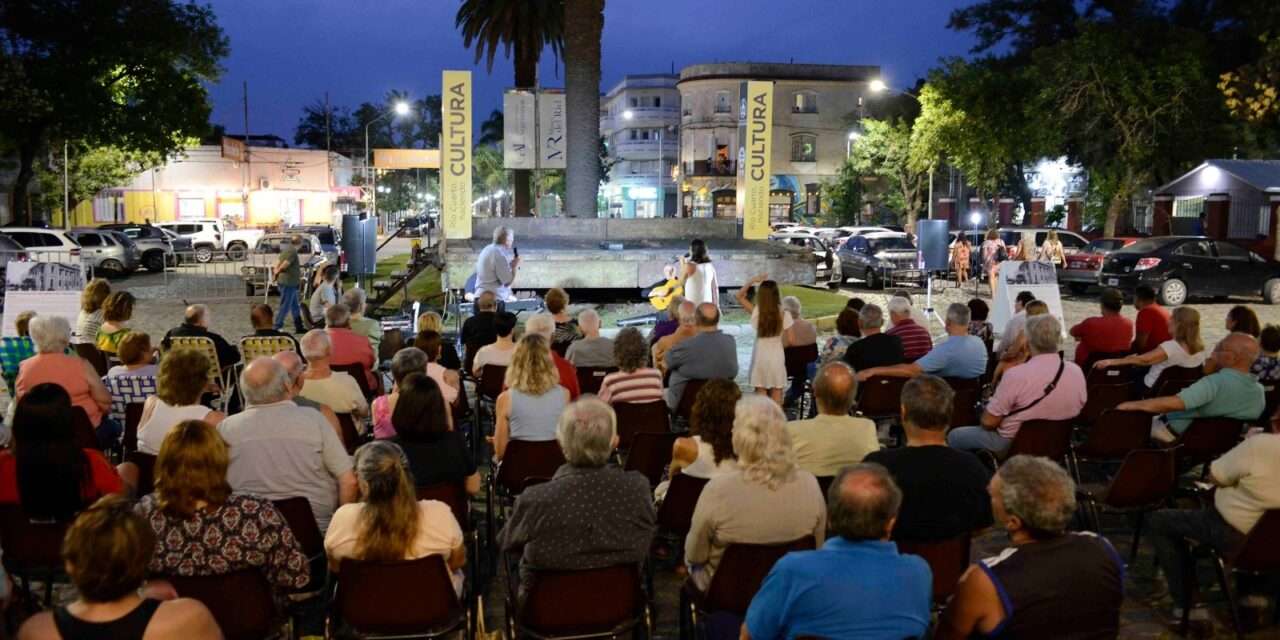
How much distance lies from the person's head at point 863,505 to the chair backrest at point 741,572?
2.36ft

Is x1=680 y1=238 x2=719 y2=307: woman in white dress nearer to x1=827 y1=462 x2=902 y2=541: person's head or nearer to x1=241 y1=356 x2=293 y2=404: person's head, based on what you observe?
x1=241 y1=356 x2=293 y2=404: person's head

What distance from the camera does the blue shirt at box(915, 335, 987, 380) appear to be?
7.95 meters

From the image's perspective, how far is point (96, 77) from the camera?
113 feet

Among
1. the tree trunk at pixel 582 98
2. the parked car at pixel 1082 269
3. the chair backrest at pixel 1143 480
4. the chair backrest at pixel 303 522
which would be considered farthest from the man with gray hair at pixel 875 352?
the parked car at pixel 1082 269

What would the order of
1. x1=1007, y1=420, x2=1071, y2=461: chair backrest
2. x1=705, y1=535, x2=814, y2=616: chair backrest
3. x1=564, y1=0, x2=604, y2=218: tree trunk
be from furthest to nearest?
1. x1=564, y1=0, x2=604, y2=218: tree trunk
2. x1=1007, y1=420, x2=1071, y2=461: chair backrest
3. x1=705, y1=535, x2=814, y2=616: chair backrest

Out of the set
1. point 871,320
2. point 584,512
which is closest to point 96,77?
point 871,320

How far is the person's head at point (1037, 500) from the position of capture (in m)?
3.35

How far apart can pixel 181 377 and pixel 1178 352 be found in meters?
7.01

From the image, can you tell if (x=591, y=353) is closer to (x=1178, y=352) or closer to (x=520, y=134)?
(x=1178, y=352)

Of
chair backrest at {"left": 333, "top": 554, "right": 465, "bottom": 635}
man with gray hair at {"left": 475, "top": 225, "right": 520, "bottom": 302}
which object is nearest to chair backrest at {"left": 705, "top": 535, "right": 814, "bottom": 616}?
chair backrest at {"left": 333, "top": 554, "right": 465, "bottom": 635}

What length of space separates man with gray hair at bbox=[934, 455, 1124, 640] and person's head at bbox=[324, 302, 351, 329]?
6212 mm

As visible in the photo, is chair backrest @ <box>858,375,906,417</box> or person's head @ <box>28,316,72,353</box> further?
chair backrest @ <box>858,375,906,417</box>

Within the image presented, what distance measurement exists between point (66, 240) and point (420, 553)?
86.8ft

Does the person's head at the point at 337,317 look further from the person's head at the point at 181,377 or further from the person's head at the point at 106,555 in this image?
the person's head at the point at 106,555
